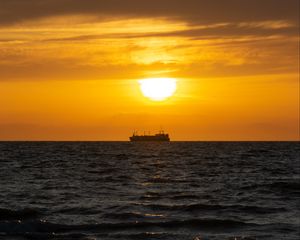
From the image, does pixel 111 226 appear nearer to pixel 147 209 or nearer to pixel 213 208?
pixel 147 209

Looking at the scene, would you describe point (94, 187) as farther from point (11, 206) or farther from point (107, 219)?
point (107, 219)

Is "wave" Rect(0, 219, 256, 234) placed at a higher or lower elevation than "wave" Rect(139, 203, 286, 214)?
lower

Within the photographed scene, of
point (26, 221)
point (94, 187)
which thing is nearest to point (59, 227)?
point (26, 221)

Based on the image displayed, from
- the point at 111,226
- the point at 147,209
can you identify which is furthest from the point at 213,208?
the point at 111,226

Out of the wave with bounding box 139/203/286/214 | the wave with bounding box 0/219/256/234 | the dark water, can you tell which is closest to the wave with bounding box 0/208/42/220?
the dark water

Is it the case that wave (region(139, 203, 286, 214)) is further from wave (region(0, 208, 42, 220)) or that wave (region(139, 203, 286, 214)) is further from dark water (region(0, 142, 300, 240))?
wave (region(0, 208, 42, 220))

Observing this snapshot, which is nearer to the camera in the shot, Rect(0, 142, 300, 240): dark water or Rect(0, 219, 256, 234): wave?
Rect(0, 142, 300, 240): dark water

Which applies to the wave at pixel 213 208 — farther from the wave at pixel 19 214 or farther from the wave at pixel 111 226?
the wave at pixel 19 214

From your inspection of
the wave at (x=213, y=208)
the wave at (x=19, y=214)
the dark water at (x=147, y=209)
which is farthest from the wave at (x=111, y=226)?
the wave at (x=213, y=208)

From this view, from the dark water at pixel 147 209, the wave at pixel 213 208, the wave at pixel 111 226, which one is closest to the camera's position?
the dark water at pixel 147 209

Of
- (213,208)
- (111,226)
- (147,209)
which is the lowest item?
(111,226)

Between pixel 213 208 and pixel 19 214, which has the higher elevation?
pixel 213 208

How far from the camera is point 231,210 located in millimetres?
31469

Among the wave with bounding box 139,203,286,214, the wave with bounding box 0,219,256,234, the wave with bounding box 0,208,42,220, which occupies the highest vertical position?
the wave with bounding box 139,203,286,214
